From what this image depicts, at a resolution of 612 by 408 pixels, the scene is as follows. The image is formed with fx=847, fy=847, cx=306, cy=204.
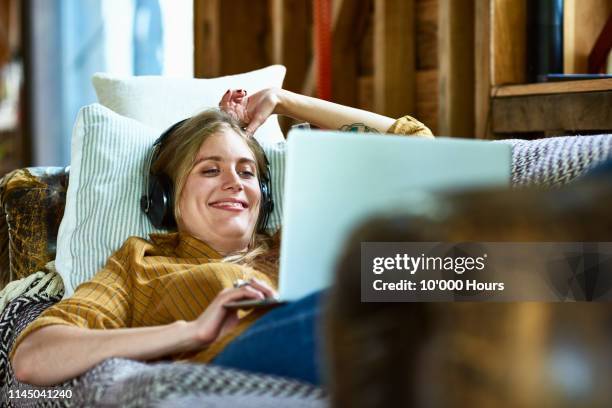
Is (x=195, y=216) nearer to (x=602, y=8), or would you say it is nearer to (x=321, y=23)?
(x=602, y=8)

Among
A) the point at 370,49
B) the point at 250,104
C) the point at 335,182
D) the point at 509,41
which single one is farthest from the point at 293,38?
the point at 335,182

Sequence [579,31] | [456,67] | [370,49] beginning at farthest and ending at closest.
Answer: [370,49]
[456,67]
[579,31]

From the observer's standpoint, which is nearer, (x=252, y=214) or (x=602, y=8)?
(x=252, y=214)

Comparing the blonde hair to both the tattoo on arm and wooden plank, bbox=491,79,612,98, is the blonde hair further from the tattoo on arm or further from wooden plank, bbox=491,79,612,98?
wooden plank, bbox=491,79,612,98

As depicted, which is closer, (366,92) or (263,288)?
(263,288)

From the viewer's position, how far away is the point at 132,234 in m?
1.61

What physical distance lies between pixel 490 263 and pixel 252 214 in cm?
96

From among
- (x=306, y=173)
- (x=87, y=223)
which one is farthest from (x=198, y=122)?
(x=306, y=173)

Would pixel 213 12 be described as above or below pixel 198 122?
above

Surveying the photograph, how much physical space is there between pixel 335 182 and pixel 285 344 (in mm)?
192

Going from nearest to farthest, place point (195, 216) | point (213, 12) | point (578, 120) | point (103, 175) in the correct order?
point (195, 216) → point (103, 175) → point (578, 120) → point (213, 12)

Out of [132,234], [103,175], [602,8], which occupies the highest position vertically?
[602,8]

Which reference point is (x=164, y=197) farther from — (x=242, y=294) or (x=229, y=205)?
(x=242, y=294)

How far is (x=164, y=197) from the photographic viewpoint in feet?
5.04
